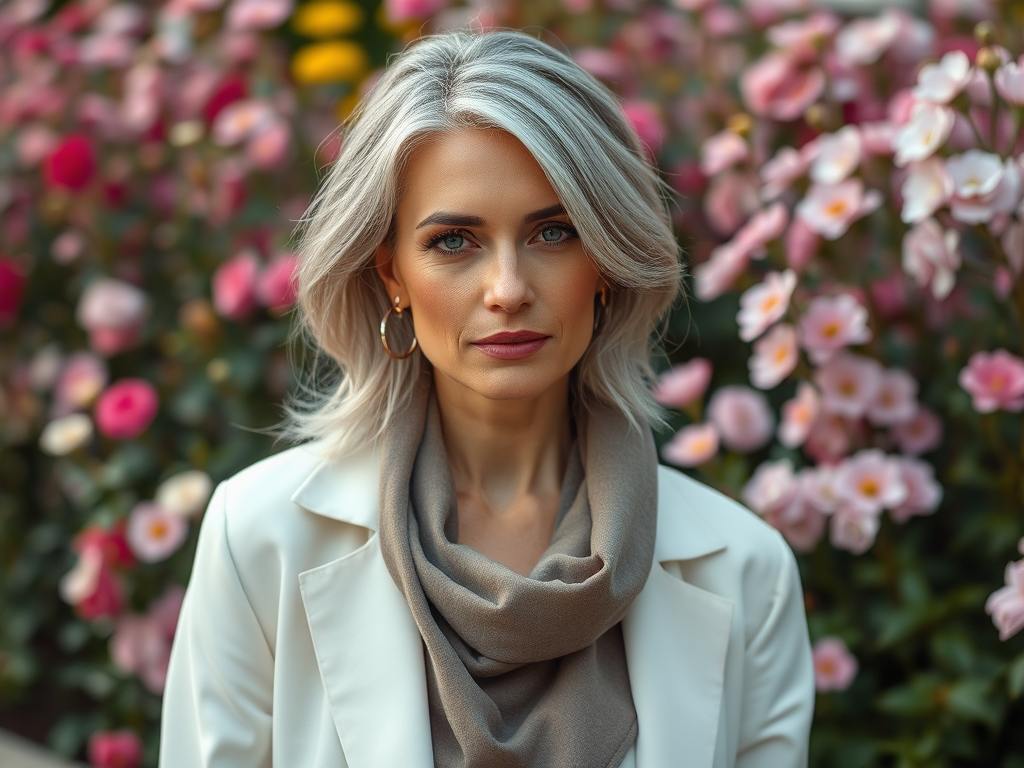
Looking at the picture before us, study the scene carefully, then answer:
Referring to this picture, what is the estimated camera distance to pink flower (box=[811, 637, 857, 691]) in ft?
7.22

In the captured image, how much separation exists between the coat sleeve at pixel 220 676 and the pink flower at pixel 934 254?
1.50m

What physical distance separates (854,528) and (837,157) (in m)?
0.81

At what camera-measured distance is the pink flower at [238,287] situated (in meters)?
2.72

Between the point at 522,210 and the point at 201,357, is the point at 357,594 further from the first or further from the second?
the point at 201,357

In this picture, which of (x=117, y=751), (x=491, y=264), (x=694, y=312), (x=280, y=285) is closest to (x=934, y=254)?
(x=694, y=312)

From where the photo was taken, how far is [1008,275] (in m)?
2.15

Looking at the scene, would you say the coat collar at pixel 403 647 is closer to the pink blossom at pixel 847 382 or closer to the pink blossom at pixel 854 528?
the pink blossom at pixel 854 528

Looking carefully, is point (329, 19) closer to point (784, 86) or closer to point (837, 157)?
point (784, 86)

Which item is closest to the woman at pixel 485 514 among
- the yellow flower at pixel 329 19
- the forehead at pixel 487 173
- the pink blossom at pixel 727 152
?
the forehead at pixel 487 173

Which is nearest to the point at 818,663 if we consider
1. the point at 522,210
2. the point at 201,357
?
the point at 522,210

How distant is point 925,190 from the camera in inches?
83.8

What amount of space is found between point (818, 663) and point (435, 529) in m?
1.00

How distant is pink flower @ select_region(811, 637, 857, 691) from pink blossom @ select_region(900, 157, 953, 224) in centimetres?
90

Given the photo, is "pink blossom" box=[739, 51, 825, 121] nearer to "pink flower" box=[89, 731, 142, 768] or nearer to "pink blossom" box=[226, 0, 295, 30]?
"pink blossom" box=[226, 0, 295, 30]
